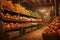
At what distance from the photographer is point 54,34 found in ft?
14.8

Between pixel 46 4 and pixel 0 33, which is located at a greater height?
pixel 46 4

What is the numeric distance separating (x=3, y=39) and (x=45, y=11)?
47.3 feet

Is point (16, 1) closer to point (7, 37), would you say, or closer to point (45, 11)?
point (7, 37)

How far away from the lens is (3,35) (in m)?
5.34

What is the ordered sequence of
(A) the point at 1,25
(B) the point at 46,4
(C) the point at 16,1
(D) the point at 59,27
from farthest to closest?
(B) the point at 46,4 < (C) the point at 16,1 < (A) the point at 1,25 < (D) the point at 59,27

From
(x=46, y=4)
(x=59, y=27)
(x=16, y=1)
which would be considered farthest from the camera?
(x=46, y=4)

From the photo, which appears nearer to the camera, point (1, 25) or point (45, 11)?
point (1, 25)

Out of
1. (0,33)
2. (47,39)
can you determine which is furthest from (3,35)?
(47,39)

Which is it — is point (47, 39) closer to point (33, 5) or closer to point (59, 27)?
point (59, 27)

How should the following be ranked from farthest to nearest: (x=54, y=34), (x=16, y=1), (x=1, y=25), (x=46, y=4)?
1. (x=46, y=4)
2. (x=16, y=1)
3. (x=1, y=25)
4. (x=54, y=34)

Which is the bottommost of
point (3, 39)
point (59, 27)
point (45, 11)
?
point (3, 39)

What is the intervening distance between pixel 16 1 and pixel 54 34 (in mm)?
5248

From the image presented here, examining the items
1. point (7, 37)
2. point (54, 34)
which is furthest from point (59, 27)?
point (7, 37)

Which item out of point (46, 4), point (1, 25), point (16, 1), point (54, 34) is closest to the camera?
point (54, 34)
